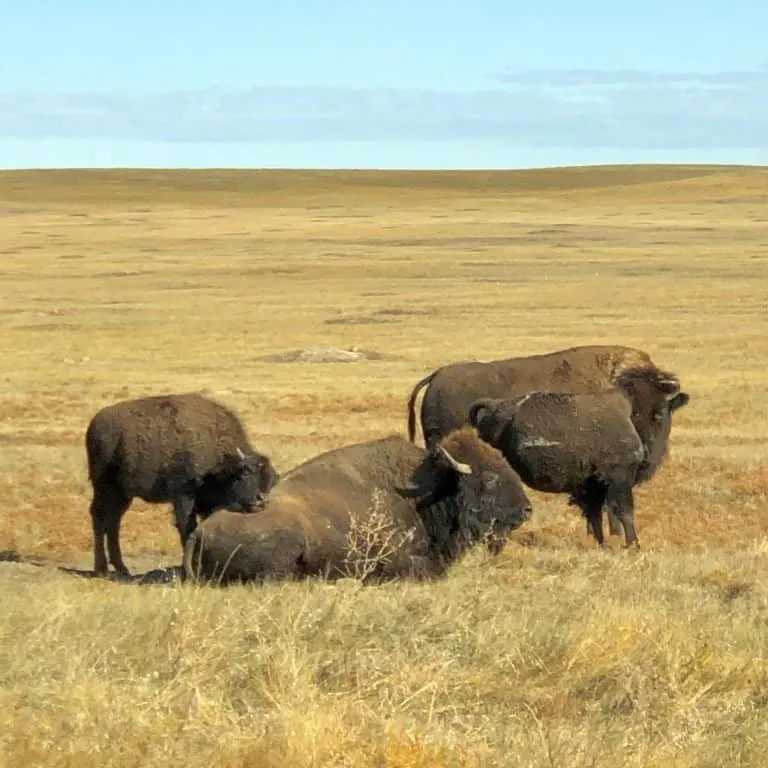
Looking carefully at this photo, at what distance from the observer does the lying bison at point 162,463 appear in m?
13.0

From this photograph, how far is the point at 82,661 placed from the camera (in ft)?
22.3

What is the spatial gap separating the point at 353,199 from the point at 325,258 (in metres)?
79.9

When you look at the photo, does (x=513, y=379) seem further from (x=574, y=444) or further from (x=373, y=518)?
(x=373, y=518)

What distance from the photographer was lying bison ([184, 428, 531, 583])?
992 centimetres

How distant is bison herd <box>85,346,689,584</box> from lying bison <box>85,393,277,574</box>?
0.01m

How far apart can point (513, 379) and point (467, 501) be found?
4599 millimetres

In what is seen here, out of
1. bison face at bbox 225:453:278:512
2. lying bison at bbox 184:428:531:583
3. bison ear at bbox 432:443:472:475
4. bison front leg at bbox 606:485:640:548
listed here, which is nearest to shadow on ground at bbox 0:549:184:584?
bison face at bbox 225:453:278:512

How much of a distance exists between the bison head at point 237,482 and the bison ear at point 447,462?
1.92 metres

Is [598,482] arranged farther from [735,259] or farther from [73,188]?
[73,188]

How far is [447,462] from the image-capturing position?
1097 cm

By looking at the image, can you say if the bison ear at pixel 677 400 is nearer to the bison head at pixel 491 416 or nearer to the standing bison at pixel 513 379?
the standing bison at pixel 513 379

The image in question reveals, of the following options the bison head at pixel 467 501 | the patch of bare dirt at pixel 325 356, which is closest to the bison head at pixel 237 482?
the bison head at pixel 467 501

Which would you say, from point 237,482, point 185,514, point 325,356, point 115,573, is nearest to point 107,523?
point 115,573

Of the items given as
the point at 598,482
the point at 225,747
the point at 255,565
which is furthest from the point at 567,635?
the point at 598,482
